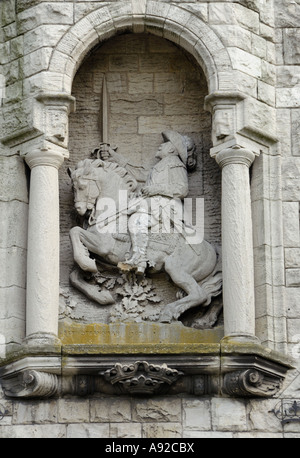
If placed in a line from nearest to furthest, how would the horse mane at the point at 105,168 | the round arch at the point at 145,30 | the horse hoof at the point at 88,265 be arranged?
the horse hoof at the point at 88,265, the round arch at the point at 145,30, the horse mane at the point at 105,168

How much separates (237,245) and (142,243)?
0.90 meters

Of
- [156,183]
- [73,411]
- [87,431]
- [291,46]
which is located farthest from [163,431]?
[291,46]

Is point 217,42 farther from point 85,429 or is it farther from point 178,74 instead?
point 85,429

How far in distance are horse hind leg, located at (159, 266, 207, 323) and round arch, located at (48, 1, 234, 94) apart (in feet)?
5.44

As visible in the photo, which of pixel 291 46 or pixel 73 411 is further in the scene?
pixel 291 46

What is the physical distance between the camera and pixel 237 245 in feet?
48.7

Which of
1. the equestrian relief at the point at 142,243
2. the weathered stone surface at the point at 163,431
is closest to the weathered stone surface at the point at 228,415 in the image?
A: the weathered stone surface at the point at 163,431

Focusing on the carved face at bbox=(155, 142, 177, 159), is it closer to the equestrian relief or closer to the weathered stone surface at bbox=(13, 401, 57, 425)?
the equestrian relief

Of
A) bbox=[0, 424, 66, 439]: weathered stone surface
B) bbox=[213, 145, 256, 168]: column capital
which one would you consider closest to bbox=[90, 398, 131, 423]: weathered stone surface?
bbox=[0, 424, 66, 439]: weathered stone surface

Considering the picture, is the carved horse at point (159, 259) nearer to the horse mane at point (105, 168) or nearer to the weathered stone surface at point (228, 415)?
the horse mane at point (105, 168)

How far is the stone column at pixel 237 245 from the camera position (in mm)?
14656

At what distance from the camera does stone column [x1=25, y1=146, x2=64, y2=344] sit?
14.7 metres

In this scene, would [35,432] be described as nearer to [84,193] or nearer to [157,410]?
[157,410]

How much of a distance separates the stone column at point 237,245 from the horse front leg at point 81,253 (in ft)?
3.85
